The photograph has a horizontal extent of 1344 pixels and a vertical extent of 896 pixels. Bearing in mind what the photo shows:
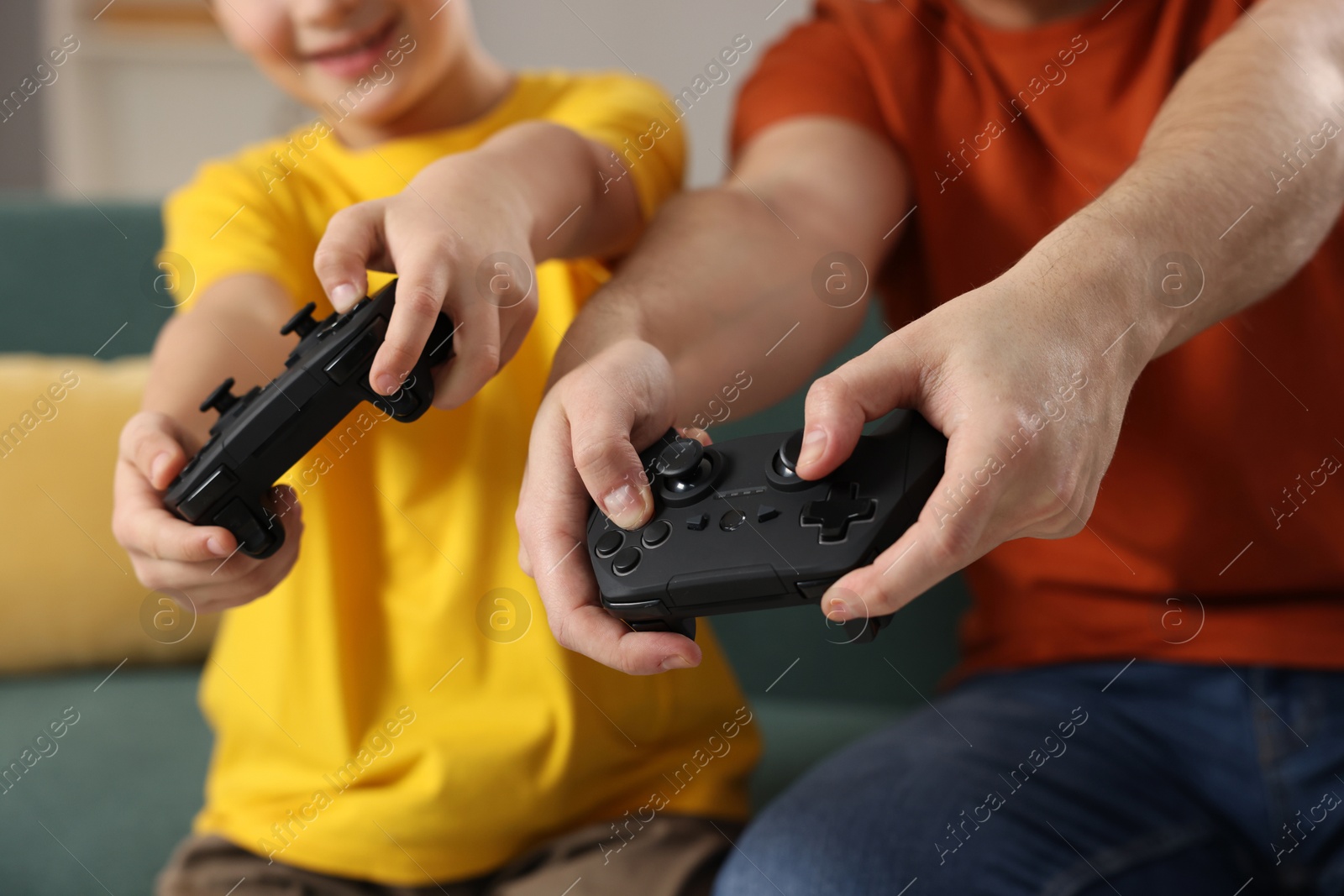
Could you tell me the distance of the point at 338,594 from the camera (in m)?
0.59

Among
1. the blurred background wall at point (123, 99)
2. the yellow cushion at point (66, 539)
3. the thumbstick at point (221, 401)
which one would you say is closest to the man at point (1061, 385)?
the thumbstick at point (221, 401)

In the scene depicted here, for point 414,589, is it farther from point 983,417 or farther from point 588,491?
point 983,417

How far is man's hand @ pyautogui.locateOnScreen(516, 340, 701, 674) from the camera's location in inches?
14.6

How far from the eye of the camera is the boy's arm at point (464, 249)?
15.3 inches

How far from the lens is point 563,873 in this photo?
590 millimetres

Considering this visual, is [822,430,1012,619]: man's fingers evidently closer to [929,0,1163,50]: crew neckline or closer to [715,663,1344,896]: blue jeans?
[715,663,1344,896]: blue jeans

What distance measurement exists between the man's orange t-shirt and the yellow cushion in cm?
67

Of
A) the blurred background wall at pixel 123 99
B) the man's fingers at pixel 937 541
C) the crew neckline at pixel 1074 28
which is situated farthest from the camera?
the blurred background wall at pixel 123 99

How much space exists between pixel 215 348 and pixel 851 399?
351 millimetres

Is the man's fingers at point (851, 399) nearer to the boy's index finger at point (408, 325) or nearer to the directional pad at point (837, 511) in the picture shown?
the directional pad at point (837, 511)

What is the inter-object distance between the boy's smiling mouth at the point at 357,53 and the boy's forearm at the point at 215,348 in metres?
0.11

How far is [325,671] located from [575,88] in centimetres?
38

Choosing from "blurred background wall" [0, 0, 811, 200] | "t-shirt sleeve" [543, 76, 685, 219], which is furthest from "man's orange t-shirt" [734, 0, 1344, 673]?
"blurred background wall" [0, 0, 811, 200]

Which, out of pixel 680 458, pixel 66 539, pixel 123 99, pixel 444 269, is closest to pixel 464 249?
pixel 444 269
